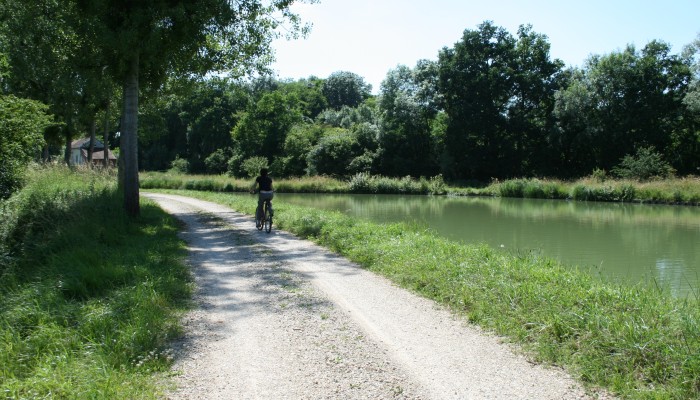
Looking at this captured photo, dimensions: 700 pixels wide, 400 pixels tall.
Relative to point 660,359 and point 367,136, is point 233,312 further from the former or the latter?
point 367,136

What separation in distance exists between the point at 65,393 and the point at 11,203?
46.4 ft

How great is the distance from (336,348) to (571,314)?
2.64 m

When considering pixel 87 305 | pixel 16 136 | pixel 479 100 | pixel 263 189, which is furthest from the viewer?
pixel 479 100

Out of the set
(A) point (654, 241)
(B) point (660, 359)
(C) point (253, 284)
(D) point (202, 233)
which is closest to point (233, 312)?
(C) point (253, 284)

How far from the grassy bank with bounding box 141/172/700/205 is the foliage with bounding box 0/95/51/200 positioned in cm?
2899

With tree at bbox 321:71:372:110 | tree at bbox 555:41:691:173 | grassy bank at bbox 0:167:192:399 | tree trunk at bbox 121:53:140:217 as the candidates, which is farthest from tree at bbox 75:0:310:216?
tree at bbox 321:71:372:110

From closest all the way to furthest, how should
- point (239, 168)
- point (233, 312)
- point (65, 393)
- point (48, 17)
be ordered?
point (65, 393) < point (233, 312) < point (48, 17) < point (239, 168)

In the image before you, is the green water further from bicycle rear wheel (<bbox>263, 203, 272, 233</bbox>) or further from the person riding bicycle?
the person riding bicycle

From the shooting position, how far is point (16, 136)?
1720cm

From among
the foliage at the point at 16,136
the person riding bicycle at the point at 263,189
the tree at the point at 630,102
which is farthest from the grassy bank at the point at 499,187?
the person riding bicycle at the point at 263,189

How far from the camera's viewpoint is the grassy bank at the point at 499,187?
120 ft

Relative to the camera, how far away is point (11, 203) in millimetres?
15914

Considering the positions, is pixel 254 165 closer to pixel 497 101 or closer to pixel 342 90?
pixel 497 101

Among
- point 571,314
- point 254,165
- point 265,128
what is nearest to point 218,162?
point 265,128
